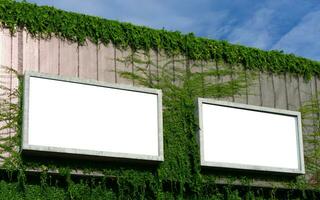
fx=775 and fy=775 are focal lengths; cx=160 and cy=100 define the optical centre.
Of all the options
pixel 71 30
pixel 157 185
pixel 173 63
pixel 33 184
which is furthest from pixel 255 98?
pixel 33 184

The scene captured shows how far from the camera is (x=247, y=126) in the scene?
1678 centimetres

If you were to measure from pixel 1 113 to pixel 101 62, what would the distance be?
2.52m

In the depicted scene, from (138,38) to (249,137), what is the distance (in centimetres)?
319

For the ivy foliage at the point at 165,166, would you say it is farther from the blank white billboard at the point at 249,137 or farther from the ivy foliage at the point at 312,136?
the ivy foliage at the point at 312,136

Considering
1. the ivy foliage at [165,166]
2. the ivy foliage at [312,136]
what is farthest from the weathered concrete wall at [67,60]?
the ivy foliage at [312,136]

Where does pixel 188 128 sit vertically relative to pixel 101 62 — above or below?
below

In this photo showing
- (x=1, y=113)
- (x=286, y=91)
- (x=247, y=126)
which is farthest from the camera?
(x=286, y=91)

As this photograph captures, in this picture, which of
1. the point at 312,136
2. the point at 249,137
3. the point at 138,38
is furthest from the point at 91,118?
the point at 312,136

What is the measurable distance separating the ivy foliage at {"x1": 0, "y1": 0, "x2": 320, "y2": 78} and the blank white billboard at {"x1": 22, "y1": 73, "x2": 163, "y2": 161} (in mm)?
1236

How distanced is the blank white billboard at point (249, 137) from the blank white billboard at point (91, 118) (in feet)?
4.19

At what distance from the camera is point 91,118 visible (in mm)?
14750

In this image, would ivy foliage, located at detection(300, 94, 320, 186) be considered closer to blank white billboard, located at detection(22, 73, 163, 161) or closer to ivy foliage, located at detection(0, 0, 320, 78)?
ivy foliage, located at detection(0, 0, 320, 78)

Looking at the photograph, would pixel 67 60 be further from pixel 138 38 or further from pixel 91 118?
pixel 138 38

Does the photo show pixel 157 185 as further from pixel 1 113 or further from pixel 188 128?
pixel 1 113
